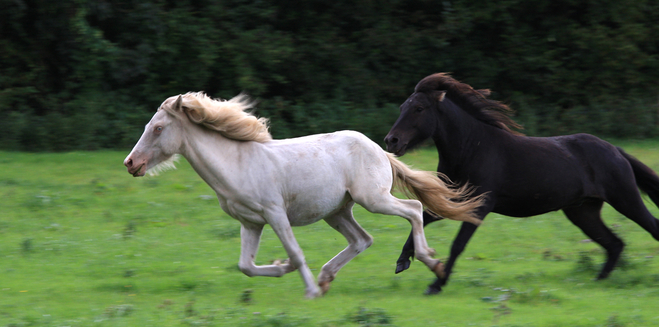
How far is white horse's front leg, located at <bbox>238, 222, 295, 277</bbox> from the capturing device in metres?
A: 5.50

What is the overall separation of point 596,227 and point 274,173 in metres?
3.09

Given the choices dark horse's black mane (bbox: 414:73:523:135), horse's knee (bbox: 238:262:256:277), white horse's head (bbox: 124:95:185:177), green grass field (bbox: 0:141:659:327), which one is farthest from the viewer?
dark horse's black mane (bbox: 414:73:523:135)

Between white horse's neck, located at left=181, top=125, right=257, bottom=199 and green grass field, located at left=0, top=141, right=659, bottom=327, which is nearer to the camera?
green grass field, located at left=0, top=141, right=659, bottom=327

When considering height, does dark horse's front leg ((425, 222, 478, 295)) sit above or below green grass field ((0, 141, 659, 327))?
above

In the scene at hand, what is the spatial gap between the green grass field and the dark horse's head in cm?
127

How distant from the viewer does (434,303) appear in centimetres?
536

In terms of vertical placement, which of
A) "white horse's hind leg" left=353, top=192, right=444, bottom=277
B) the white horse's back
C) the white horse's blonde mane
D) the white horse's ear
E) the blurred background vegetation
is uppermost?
the white horse's ear

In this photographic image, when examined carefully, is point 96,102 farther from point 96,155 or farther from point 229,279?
point 229,279

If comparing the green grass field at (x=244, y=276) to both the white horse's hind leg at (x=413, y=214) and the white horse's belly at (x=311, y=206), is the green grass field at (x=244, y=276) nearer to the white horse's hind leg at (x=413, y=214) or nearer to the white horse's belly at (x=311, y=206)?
the white horse's hind leg at (x=413, y=214)

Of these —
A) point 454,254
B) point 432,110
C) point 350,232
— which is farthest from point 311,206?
point 432,110

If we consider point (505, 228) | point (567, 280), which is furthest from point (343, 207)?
point (505, 228)

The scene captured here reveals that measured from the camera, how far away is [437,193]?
5.86 metres

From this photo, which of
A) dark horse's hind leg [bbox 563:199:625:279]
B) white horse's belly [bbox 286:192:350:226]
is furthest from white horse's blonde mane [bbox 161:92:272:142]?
dark horse's hind leg [bbox 563:199:625:279]

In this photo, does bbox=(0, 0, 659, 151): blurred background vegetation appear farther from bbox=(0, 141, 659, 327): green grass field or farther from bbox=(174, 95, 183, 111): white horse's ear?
bbox=(174, 95, 183, 111): white horse's ear
